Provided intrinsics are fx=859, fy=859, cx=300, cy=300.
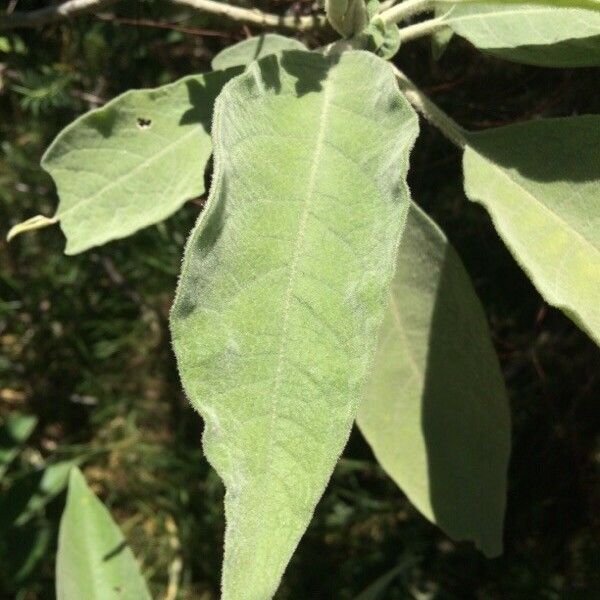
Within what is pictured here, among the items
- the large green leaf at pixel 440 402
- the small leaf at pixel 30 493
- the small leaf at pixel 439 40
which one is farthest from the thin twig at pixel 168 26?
the small leaf at pixel 30 493

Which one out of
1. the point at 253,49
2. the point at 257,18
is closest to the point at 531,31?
the point at 253,49

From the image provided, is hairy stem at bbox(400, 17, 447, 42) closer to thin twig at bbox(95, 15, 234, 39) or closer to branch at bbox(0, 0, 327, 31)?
branch at bbox(0, 0, 327, 31)

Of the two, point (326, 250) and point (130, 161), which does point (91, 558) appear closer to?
point (130, 161)

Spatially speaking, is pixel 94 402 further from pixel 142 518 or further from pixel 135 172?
pixel 135 172

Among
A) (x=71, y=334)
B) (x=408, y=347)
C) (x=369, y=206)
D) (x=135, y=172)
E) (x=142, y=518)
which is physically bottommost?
(x=142, y=518)

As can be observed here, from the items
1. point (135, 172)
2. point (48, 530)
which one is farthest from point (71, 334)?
point (135, 172)
